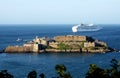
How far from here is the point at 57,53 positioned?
188 feet

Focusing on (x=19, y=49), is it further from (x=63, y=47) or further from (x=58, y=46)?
(x=63, y=47)

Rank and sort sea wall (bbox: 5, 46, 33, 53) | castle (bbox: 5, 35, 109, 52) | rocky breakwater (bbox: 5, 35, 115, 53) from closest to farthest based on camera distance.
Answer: rocky breakwater (bbox: 5, 35, 115, 53), castle (bbox: 5, 35, 109, 52), sea wall (bbox: 5, 46, 33, 53)

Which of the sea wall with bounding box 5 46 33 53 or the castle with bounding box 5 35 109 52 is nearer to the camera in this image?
the castle with bounding box 5 35 109 52

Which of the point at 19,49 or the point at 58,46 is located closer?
the point at 19,49

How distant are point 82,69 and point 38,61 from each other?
404 inches

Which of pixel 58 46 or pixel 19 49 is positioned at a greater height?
pixel 58 46

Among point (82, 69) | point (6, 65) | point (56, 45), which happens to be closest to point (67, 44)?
point (56, 45)

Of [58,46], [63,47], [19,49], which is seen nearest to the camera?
[19,49]

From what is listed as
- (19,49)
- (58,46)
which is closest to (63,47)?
(58,46)

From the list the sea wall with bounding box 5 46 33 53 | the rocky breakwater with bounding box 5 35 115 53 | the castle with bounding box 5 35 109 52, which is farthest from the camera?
the sea wall with bounding box 5 46 33 53

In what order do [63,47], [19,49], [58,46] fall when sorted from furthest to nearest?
[58,46], [63,47], [19,49]

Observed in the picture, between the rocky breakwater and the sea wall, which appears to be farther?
the sea wall

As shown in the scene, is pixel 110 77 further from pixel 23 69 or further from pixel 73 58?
pixel 73 58

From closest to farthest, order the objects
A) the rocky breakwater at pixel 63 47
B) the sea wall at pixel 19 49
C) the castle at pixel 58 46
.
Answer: the rocky breakwater at pixel 63 47 → the castle at pixel 58 46 → the sea wall at pixel 19 49
